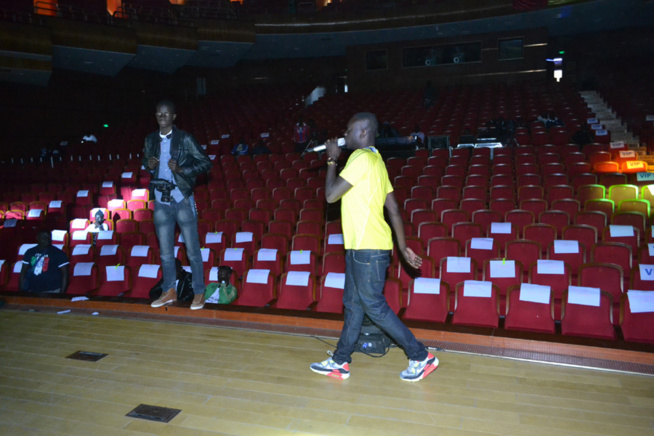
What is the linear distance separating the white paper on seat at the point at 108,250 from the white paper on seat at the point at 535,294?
→ 397 centimetres

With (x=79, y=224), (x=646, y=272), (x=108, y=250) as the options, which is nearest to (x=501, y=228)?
(x=646, y=272)

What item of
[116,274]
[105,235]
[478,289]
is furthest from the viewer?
[105,235]

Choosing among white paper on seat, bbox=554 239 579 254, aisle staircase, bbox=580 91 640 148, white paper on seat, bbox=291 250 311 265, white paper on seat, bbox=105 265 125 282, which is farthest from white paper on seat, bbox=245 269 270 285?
aisle staircase, bbox=580 91 640 148

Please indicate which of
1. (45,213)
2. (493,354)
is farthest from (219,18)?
(493,354)

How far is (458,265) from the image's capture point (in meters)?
3.86

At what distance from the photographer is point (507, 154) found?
7398 millimetres

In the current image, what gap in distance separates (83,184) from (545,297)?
289 inches

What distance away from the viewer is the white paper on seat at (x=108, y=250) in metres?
5.06

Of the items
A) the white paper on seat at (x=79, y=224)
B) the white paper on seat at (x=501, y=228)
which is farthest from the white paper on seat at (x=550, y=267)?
the white paper on seat at (x=79, y=224)

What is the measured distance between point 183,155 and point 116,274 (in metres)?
2.12

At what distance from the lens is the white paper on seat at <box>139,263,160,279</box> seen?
4418 millimetres

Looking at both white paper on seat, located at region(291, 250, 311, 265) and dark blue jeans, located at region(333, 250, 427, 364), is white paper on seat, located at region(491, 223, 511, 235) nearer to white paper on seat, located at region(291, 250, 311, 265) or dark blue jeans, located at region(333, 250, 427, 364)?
white paper on seat, located at region(291, 250, 311, 265)

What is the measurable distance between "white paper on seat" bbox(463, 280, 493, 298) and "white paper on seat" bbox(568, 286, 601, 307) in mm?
485

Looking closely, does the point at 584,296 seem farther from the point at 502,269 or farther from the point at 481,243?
the point at 481,243
